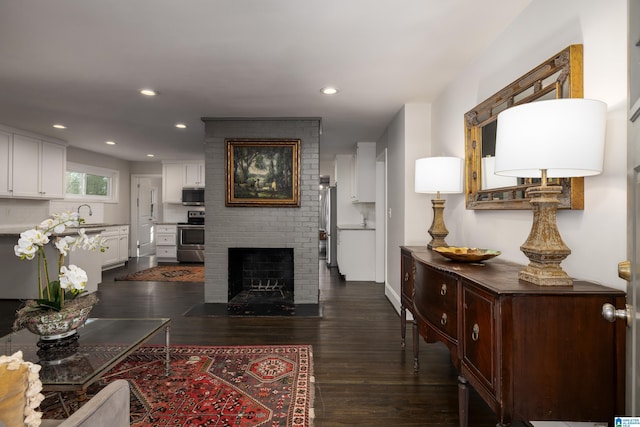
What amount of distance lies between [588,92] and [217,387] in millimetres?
2613

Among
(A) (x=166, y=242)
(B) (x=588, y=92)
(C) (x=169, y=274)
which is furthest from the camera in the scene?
(A) (x=166, y=242)

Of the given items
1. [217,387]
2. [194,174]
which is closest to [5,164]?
[194,174]

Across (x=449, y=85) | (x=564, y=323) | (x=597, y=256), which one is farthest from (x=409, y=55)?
(x=564, y=323)

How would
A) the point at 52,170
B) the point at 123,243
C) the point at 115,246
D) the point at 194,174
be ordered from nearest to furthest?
the point at 52,170
the point at 115,246
the point at 123,243
the point at 194,174

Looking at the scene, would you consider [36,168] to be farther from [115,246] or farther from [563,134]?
[563,134]

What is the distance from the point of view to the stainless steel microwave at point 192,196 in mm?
7477

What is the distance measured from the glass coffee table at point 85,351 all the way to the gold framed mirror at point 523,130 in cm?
231

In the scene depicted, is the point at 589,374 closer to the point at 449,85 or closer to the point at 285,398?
the point at 285,398

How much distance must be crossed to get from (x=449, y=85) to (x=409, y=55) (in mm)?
780

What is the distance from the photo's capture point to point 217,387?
2230 mm

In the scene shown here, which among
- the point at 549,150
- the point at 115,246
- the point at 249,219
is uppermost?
the point at 549,150

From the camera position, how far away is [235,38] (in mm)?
2350

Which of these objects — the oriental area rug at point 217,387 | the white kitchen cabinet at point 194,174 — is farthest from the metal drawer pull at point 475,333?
the white kitchen cabinet at point 194,174

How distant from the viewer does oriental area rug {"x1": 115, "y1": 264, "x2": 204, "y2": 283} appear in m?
5.61
